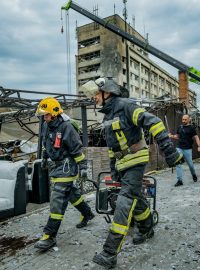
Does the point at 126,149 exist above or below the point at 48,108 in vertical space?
below

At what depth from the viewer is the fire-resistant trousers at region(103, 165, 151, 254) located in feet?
10.1

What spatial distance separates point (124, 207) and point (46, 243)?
3.79 feet

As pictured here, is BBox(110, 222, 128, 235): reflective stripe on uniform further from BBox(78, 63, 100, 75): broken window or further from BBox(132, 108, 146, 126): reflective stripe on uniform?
BBox(78, 63, 100, 75): broken window

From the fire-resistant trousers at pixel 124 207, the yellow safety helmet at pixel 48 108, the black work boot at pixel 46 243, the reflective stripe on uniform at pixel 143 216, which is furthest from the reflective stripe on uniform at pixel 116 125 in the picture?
the black work boot at pixel 46 243

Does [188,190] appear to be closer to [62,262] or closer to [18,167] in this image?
[18,167]

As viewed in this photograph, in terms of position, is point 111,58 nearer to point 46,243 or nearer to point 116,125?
point 116,125

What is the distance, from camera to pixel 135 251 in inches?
139

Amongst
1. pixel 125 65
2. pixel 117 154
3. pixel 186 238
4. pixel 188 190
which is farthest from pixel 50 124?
pixel 125 65

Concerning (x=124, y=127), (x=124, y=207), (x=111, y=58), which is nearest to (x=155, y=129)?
(x=124, y=127)

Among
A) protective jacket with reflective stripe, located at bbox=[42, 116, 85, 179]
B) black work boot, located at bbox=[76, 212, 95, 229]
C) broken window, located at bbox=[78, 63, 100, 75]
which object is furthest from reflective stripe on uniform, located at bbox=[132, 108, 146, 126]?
broken window, located at bbox=[78, 63, 100, 75]

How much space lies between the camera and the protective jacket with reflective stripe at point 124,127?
328 cm

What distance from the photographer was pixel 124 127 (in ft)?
10.9

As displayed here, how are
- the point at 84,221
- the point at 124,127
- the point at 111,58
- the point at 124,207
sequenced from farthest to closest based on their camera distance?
the point at 111,58 < the point at 84,221 < the point at 124,127 < the point at 124,207

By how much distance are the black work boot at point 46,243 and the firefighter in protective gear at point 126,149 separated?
29.4 inches
